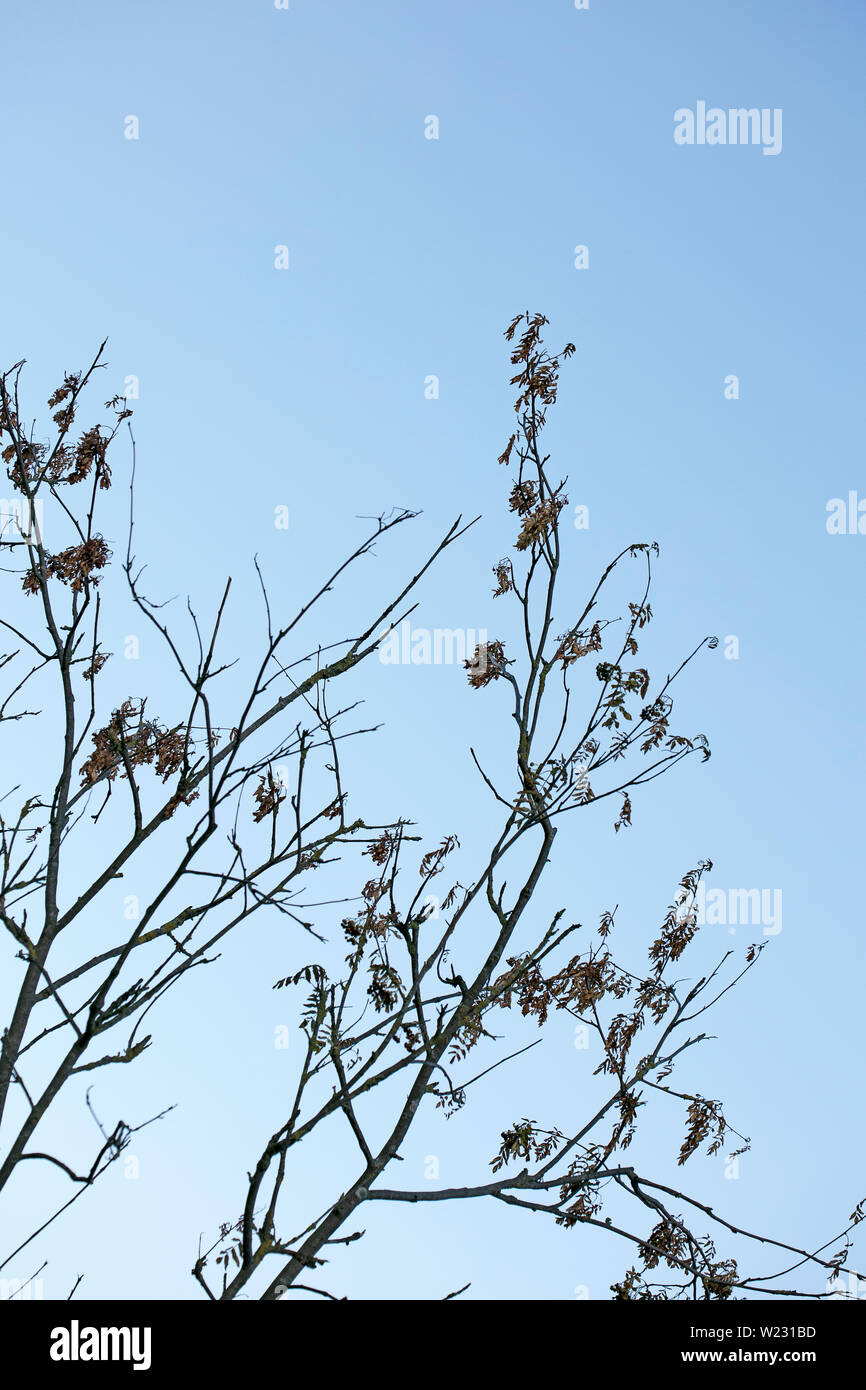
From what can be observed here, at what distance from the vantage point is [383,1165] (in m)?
3.93

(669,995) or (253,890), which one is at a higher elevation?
(253,890)

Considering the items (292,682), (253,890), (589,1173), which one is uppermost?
(292,682)

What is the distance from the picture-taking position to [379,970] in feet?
13.9

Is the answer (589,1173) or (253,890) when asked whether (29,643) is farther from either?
(589,1173)

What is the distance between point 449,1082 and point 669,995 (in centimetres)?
138

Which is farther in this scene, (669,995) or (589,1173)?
(669,995)
